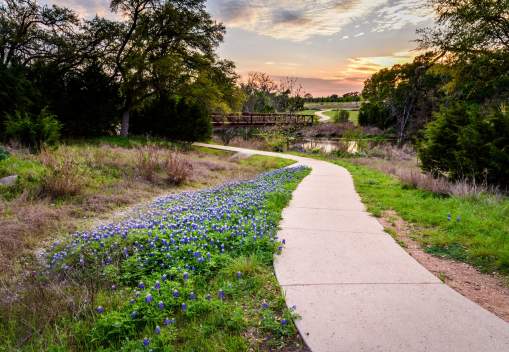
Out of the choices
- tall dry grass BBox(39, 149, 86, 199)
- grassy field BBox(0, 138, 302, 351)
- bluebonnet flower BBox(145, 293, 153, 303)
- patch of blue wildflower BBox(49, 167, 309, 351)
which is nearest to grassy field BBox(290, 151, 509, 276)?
patch of blue wildflower BBox(49, 167, 309, 351)

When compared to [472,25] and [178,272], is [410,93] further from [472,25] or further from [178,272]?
[178,272]

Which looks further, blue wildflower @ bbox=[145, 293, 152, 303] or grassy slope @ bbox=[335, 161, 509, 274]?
grassy slope @ bbox=[335, 161, 509, 274]

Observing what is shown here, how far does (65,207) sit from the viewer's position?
6785mm

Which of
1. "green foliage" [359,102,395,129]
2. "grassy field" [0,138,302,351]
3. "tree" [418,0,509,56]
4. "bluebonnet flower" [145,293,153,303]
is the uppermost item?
"tree" [418,0,509,56]

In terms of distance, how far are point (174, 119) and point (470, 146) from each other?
20560 mm

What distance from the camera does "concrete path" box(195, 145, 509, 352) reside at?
2486mm

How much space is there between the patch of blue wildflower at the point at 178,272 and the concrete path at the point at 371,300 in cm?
29

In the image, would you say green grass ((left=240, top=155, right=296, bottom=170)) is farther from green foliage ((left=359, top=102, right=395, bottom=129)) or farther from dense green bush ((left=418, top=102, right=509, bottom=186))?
green foliage ((left=359, top=102, right=395, bottom=129))

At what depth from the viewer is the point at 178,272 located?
135 inches

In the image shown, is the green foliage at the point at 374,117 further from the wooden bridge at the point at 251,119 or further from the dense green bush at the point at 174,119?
the dense green bush at the point at 174,119

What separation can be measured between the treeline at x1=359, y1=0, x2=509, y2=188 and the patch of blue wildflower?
6219mm

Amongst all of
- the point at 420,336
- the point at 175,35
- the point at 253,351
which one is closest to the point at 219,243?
the point at 253,351

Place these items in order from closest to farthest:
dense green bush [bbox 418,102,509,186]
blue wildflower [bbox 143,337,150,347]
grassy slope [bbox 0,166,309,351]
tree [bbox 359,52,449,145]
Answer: blue wildflower [bbox 143,337,150,347], grassy slope [bbox 0,166,309,351], dense green bush [bbox 418,102,509,186], tree [bbox 359,52,449,145]

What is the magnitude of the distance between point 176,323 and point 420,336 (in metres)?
1.99
